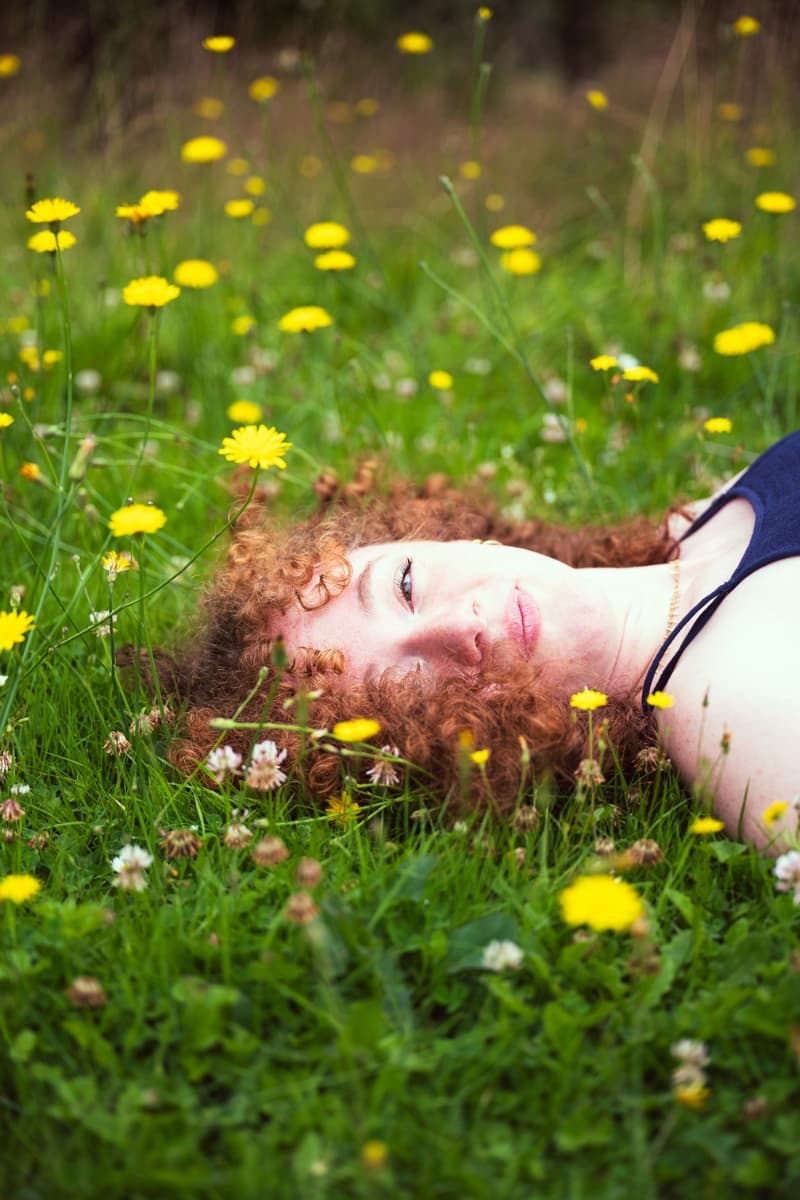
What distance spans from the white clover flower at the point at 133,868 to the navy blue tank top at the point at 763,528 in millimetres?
904

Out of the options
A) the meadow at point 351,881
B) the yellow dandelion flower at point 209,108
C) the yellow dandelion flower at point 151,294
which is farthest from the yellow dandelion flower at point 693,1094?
the yellow dandelion flower at point 209,108

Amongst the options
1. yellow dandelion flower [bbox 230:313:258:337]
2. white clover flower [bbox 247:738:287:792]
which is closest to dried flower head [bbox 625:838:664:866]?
white clover flower [bbox 247:738:287:792]

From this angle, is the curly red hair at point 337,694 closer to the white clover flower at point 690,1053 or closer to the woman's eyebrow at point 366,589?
the woman's eyebrow at point 366,589

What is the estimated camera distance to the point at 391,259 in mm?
4547

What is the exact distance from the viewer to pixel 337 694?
1.99m

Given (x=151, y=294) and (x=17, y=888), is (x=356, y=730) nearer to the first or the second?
(x=17, y=888)

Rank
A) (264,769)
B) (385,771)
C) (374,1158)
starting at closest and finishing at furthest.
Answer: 1. (374,1158)
2. (264,769)
3. (385,771)

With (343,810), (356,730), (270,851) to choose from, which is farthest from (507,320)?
(270,851)

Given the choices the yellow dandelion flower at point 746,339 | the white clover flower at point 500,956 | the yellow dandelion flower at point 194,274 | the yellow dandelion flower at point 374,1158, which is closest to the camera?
the yellow dandelion flower at point 374,1158

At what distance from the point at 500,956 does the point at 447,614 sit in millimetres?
649

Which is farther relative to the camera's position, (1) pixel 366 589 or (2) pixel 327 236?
(2) pixel 327 236

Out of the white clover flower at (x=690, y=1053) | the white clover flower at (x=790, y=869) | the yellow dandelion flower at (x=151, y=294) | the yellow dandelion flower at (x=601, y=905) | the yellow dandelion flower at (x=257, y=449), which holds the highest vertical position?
the yellow dandelion flower at (x=151, y=294)

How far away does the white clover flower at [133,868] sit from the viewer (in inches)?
64.6

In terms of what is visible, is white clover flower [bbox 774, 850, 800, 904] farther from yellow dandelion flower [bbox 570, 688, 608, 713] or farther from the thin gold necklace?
the thin gold necklace
